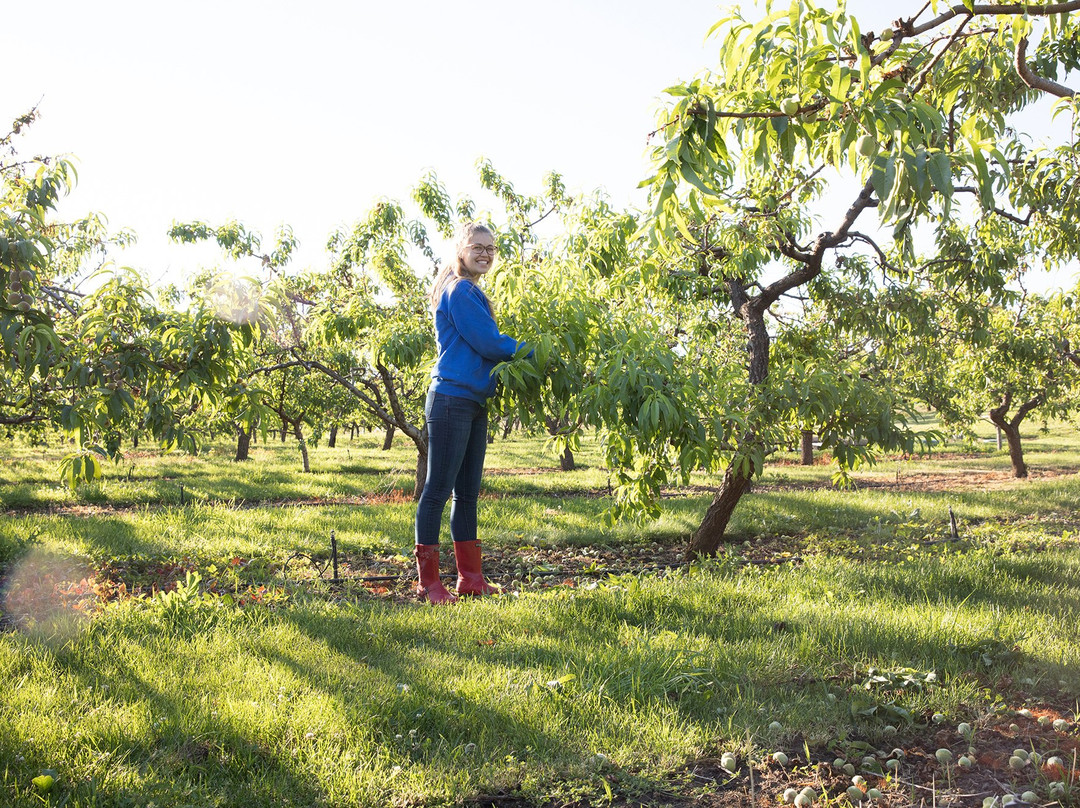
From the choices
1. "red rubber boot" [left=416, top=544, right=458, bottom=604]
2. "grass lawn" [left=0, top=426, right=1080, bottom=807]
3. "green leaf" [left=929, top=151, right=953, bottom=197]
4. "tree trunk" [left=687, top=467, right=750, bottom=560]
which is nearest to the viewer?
"green leaf" [left=929, top=151, right=953, bottom=197]

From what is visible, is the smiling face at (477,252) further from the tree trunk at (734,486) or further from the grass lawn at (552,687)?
the tree trunk at (734,486)

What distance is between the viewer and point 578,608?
3807 mm

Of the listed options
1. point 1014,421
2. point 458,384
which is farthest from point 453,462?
point 1014,421

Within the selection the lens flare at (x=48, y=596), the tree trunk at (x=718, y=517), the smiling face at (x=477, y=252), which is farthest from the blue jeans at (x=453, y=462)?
the tree trunk at (x=718, y=517)

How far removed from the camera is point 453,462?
4.06m

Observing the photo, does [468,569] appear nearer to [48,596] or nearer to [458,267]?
[458,267]

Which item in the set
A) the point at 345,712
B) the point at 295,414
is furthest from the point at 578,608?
the point at 295,414

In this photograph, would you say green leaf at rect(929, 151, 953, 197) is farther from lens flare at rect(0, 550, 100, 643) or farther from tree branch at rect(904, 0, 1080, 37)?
lens flare at rect(0, 550, 100, 643)

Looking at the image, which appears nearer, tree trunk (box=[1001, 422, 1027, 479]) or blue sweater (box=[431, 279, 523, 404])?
blue sweater (box=[431, 279, 523, 404])

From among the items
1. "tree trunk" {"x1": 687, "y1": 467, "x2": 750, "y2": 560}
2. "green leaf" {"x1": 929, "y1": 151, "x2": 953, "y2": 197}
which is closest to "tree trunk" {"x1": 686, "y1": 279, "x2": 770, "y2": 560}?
"tree trunk" {"x1": 687, "y1": 467, "x2": 750, "y2": 560}

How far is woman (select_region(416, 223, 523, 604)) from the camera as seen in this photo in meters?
3.88

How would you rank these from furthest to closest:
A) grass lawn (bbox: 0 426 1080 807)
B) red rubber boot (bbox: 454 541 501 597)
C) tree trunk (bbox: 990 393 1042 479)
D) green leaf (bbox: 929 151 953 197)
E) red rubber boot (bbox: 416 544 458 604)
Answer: tree trunk (bbox: 990 393 1042 479) < red rubber boot (bbox: 454 541 501 597) < red rubber boot (bbox: 416 544 458 604) < grass lawn (bbox: 0 426 1080 807) < green leaf (bbox: 929 151 953 197)

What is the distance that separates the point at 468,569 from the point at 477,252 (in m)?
1.99

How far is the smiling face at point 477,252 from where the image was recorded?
4.07 m
